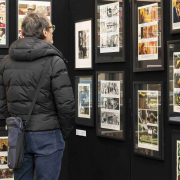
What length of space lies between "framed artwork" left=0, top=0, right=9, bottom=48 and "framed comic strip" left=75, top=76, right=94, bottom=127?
3.25 ft

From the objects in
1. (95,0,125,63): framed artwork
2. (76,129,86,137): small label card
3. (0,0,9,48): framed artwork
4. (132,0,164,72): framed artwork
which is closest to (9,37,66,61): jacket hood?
(132,0,164,72): framed artwork

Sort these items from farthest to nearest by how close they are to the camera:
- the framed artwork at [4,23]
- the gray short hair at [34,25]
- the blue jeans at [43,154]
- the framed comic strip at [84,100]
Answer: the framed artwork at [4,23] → the framed comic strip at [84,100] → the gray short hair at [34,25] → the blue jeans at [43,154]

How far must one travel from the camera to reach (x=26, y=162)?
2.92m

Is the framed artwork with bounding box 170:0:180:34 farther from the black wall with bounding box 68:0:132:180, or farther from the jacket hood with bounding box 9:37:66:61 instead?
the jacket hood with bounding box 9:37:66:61

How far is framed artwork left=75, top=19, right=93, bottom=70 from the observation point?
4391 millimetres

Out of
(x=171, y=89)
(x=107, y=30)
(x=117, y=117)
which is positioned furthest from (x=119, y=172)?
(x=107, y=30)

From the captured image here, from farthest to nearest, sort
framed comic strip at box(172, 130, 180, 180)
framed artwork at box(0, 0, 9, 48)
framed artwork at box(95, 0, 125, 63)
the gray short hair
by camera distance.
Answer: framed artwork at box(0, 0, 9, 48)
framed artwork at box(95, 0, 125, 63)
framed comic strip at box(172, 130, 180, 180)
the gray short hair

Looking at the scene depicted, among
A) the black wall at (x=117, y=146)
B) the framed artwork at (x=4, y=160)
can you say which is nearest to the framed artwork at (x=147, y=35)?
the black wall at (x=117, y=146)

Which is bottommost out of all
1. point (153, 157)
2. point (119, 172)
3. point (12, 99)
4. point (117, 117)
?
point (119, 172)

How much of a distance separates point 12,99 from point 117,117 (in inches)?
54.8

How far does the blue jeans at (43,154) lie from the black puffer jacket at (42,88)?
0.06 metres

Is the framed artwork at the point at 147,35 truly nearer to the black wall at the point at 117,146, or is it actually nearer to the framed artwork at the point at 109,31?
the black wall at the point at 117,146

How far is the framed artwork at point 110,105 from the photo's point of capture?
3908 millimetres

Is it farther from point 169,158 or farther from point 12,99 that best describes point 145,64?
point 12,99
